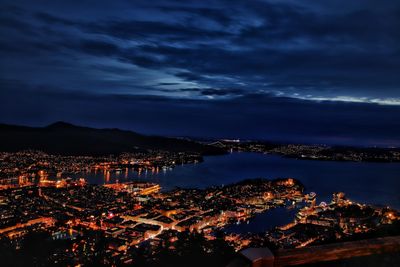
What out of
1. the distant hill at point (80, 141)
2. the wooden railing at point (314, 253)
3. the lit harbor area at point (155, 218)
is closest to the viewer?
the wooden railing at point (314, 253)

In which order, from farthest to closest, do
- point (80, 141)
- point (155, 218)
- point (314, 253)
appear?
point (80, 141) → point (155, 218) → point (314, 253)

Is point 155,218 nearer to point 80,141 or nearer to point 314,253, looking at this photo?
point 314,253

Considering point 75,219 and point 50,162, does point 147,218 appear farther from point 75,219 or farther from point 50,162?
point 50,162

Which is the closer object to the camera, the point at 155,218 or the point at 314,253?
the point at 314,253

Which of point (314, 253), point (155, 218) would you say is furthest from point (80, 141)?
point (314, 253)

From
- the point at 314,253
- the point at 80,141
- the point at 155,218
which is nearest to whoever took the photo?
the point at 314,253

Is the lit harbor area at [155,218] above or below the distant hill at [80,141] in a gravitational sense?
below

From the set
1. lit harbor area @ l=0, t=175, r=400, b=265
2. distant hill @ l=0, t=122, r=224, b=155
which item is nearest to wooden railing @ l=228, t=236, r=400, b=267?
lit harbor area @ l=0, t=175, r=400, b=265

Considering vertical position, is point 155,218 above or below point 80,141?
below

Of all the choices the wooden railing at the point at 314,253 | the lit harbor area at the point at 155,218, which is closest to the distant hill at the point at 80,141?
the lit harbor area at the point at 155,218

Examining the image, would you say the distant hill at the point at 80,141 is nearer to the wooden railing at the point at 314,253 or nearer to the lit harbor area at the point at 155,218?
the lit harbor area at the point at 155,218
